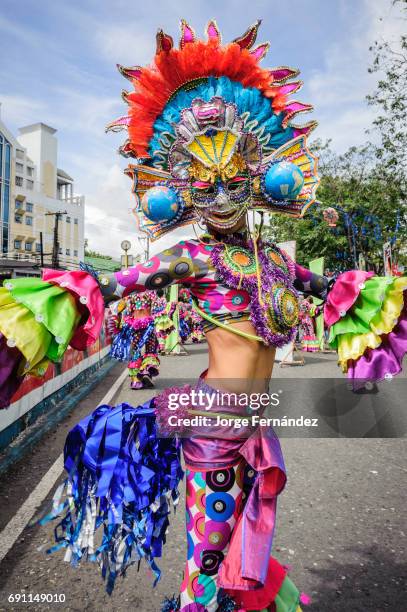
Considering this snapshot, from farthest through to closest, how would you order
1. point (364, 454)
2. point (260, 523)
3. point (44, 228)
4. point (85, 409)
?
1. point (44, 228)
2. point (85, 409)
3. point (364, 454)
4. point (260, 523)

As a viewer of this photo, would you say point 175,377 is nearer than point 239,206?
No

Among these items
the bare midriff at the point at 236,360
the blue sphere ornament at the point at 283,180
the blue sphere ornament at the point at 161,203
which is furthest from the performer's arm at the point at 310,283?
the blue sphere ornament at the point at 161,203

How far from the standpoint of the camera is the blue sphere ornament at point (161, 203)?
80.0 inches

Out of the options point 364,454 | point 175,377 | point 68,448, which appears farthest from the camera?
point 175,377

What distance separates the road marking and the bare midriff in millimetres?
2043

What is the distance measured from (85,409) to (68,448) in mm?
4865

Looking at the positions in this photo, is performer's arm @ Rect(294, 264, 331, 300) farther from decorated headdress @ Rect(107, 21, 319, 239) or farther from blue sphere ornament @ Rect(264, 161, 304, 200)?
blue sphere ornament @ Rect(264, 161, 304, 200)

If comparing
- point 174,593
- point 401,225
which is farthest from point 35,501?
point 401,225

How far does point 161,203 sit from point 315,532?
259cm

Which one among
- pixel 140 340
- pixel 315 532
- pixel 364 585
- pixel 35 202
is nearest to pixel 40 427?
pixel 140 340

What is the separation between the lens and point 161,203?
6.68 feet

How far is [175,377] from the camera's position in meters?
9.77

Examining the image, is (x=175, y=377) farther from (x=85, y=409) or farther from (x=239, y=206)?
(x=239, y=206)

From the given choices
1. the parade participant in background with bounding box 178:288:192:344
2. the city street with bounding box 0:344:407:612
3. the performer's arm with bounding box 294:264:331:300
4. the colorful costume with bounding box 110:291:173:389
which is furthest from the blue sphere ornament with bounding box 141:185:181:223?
the parade participant in background with bounding box 178:288:192:344
